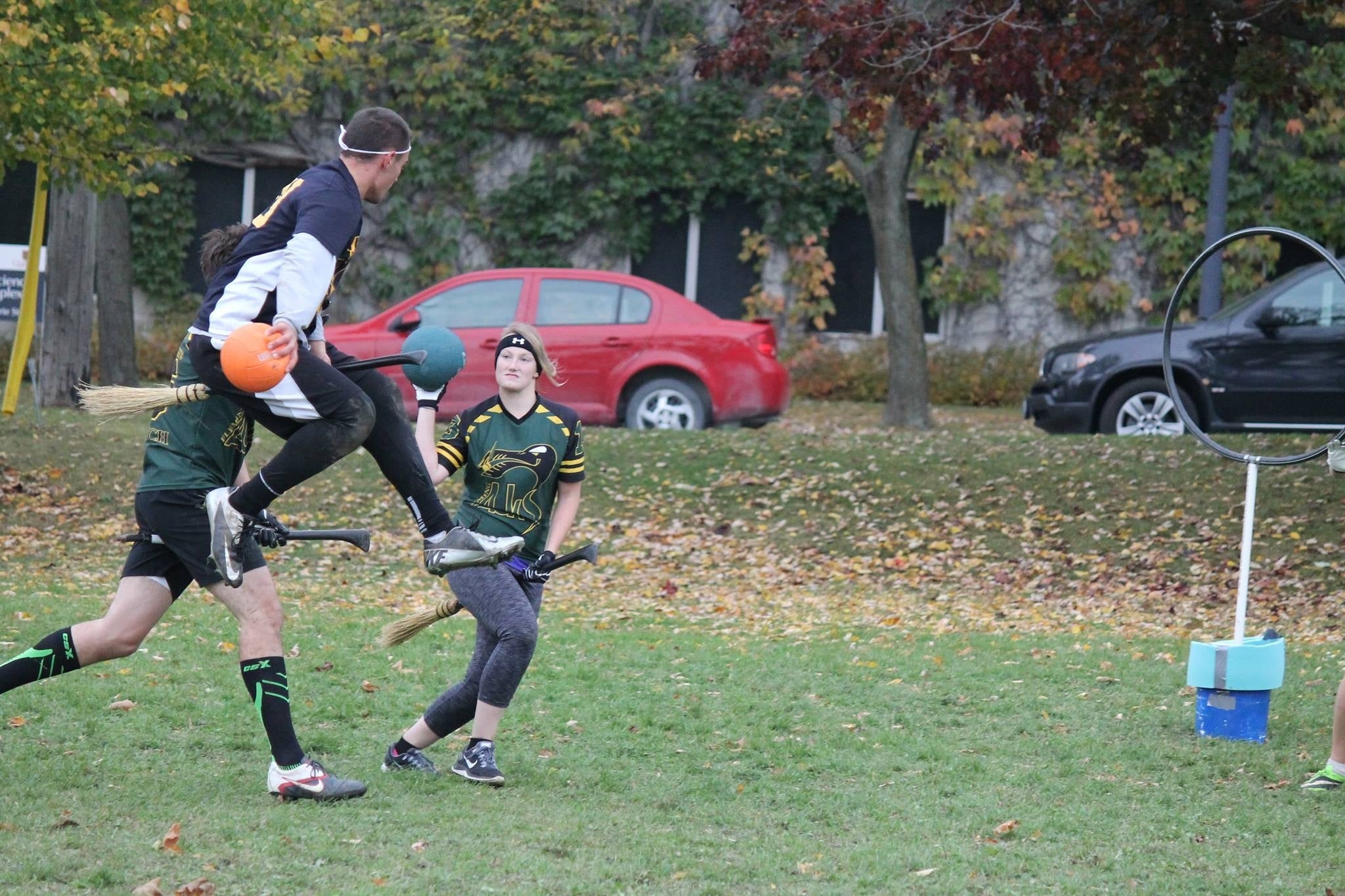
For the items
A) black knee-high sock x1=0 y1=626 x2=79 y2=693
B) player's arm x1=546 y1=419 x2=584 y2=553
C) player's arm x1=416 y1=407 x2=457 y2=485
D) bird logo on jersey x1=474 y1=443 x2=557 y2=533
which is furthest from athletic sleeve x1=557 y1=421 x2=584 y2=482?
black knee-high sock x1=0 y1=626 x2=79 y2=693

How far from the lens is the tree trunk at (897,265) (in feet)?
52.2

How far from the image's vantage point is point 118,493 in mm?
12328

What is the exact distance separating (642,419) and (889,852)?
10360mm

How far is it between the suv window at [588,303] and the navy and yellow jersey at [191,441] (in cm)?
1020

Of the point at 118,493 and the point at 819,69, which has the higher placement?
the point at 819,69

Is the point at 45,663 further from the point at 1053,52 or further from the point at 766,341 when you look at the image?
the point at 766,341

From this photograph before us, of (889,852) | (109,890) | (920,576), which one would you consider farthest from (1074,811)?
(920,576)

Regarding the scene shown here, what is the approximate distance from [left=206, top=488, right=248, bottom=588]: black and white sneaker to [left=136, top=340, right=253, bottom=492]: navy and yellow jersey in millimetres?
198

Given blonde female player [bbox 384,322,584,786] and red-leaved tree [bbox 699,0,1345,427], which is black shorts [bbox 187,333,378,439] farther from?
red-leaved tree [bbox 699,0,1345,427]

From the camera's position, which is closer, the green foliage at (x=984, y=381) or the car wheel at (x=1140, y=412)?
the car wheel at (x=1140, y=412)

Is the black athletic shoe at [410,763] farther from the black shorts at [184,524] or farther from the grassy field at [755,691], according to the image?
the black shorts at [184,524]

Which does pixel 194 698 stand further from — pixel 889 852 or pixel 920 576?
pixel 920 576

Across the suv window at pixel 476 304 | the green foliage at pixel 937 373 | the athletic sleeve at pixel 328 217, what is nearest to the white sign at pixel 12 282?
the suv window at pixel 476 304

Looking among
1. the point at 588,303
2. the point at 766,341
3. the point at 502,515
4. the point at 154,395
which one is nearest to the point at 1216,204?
the point at 766,341
